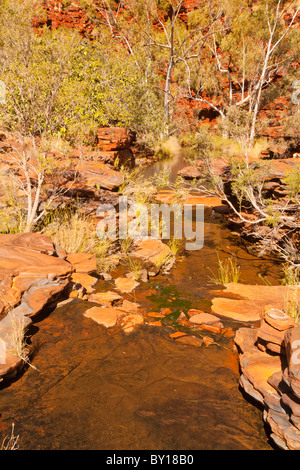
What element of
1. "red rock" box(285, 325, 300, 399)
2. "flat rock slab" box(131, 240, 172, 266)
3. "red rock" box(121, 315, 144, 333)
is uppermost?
"red rock" box(285, 325, 300, 399)

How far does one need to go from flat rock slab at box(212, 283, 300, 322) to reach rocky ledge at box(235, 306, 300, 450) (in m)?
0.73

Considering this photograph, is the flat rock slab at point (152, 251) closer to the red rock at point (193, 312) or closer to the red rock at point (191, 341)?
the red rock at point (193, 312)

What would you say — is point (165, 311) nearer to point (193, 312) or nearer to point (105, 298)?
point (193, 312)

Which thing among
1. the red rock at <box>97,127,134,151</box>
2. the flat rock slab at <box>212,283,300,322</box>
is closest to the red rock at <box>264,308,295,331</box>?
the flat rock slab at <box>212,283,300,322</box>

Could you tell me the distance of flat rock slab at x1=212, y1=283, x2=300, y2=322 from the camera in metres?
4.23

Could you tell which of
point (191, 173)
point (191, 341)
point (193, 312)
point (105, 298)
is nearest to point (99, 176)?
point (191, 173)

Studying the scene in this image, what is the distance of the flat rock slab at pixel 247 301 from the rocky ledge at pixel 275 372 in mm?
726

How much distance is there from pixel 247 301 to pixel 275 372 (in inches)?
76.9

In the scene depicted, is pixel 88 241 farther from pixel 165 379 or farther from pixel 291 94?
pixel 291 94

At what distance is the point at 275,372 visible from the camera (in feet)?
8.95

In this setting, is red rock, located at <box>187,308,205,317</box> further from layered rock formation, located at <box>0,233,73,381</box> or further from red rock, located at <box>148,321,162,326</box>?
layered rock formation, located at <box>0,233,73,381</box>

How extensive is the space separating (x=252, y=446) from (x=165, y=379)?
3.16 ft

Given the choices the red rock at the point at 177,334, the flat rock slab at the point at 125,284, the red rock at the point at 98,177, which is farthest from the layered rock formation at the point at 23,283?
the red rock at the point at 98,177

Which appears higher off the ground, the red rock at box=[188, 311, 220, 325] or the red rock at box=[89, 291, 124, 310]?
the red rock at box=[89, 291, 124, 310]
